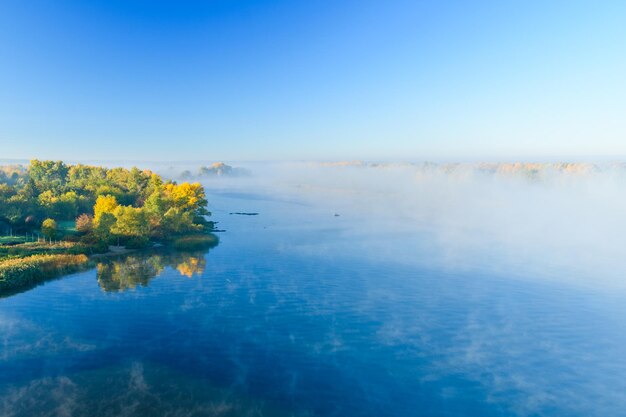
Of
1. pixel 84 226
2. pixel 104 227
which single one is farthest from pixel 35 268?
pixel 84 226

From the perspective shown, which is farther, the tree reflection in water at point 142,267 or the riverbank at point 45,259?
the tree reflection in water at point 142,267

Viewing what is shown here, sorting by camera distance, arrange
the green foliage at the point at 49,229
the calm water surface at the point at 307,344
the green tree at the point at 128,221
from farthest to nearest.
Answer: the green tree at the point at 128,221, the green foliage at the point at 49,229, the calm water surface at the point at 307,344

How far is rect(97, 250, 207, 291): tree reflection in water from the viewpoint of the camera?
59656mm

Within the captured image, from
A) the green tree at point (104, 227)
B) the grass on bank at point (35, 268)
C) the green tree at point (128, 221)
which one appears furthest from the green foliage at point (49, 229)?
the green tree at point (128, 221)

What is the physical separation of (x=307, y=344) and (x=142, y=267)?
141 ft

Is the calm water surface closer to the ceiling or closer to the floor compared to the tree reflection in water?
closer to the floor

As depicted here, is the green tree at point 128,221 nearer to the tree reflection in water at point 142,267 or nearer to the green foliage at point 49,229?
the tree reflection in water at point 142,267

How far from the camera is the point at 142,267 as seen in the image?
68.1 metres

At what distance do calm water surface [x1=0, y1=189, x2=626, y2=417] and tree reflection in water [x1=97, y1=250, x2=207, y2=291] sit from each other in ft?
1.86

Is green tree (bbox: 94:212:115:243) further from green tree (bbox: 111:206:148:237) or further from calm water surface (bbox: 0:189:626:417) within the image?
calm water surface (bbox: 0:189:626:417)

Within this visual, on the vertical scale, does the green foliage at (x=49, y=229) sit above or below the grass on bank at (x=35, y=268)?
above

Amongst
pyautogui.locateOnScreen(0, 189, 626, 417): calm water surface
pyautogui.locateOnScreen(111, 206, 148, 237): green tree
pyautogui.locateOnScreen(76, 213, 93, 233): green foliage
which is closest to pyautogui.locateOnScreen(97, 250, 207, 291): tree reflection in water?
pyautogui.locateOnScreen(0, 189, 626, 417): calm water surface

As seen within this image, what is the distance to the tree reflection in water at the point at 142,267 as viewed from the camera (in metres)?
59.7

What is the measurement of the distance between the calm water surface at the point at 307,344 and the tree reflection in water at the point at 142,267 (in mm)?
567
